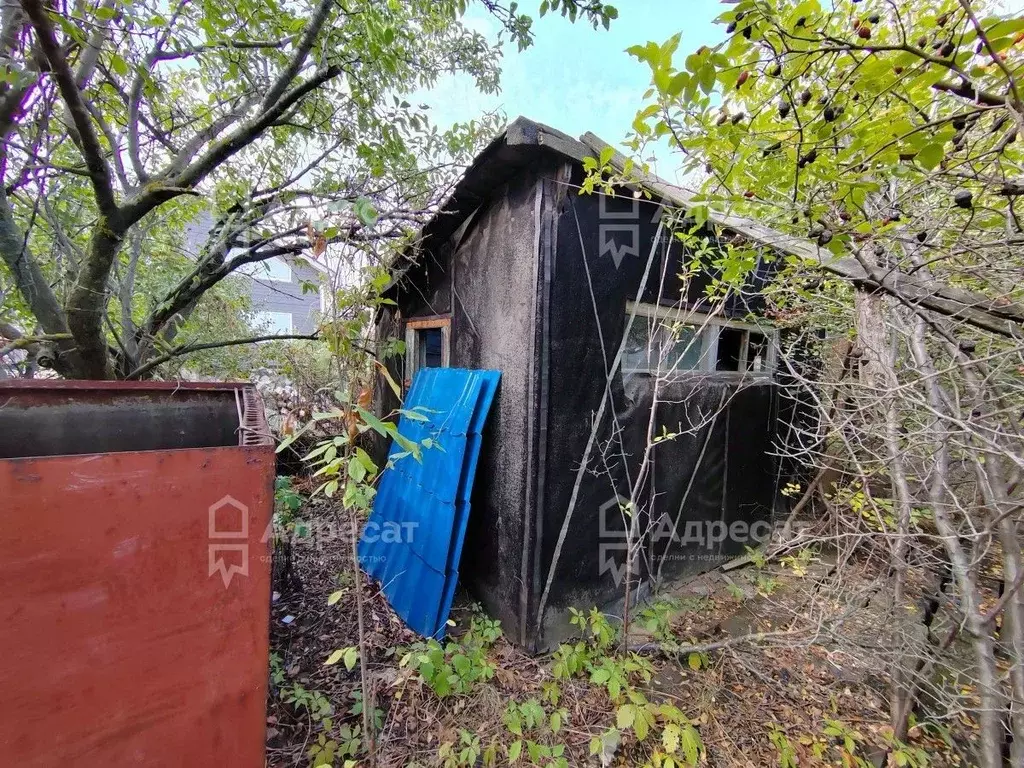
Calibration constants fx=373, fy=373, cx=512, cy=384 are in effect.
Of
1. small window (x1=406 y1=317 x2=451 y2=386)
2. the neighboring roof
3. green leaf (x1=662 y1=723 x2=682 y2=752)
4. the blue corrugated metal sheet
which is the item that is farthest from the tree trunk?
green leaf (x1=662 y1=723 x2=682 y2=752)

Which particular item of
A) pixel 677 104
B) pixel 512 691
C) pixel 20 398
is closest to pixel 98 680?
pixel 20 398

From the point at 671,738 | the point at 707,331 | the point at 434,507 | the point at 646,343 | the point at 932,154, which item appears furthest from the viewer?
the point at 707,331

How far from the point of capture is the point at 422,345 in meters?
4.75

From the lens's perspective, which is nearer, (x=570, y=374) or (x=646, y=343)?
(x=570, y=374)

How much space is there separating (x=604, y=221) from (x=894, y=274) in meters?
1.88

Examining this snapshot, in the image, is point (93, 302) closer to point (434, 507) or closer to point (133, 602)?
point (133, 602)

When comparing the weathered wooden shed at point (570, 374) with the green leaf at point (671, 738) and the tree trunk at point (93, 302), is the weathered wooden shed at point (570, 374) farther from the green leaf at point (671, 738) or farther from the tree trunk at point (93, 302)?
the tree trunk at point (93, 302)

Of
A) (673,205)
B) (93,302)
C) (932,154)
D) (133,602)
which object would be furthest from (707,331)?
(93,302)

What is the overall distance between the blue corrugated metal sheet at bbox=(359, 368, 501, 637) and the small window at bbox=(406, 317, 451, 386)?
0.78 meters

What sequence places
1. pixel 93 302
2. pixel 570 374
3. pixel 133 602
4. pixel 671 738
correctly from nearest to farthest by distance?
pixel 133 602
pixel 671 738
pixel 93 302
pixel 570 374

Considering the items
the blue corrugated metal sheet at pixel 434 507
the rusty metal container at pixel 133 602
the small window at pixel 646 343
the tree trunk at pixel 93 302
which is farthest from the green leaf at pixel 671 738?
the tree trunk at pixel 93 302

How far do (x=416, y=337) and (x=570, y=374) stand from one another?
2.65 metres

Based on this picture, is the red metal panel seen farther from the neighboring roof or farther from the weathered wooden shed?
the neighboring roof

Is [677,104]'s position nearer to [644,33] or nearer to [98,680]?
[644,33]
